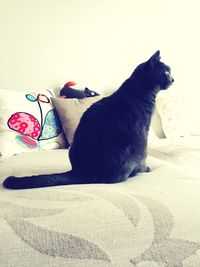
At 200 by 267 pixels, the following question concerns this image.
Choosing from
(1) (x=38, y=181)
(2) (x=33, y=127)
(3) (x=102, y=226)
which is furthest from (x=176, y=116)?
(3) (x=102, y=226)

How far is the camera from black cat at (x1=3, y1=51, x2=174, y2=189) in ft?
2.86

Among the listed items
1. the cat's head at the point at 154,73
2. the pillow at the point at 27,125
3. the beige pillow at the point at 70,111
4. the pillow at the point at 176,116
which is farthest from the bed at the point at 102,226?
the pillow at the point at 176,116

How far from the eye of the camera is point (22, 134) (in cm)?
149

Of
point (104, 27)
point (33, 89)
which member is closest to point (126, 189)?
point (33, 89)

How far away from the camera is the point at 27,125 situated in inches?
59.0

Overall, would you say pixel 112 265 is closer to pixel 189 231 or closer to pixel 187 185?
pixel 189 231

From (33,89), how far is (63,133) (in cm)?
49

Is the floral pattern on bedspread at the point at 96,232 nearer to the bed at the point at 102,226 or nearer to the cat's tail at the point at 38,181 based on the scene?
the bed at the point at 102,226

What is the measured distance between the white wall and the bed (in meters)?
1.36

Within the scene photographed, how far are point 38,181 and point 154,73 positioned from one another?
56 cm

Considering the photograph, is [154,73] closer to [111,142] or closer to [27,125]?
[111,142]

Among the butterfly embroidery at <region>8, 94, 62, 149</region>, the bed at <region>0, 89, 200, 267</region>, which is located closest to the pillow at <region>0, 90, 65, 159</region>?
the butterfly embroidery at <region>8, 94, 62, 149</region>

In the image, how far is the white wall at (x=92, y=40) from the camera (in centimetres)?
192

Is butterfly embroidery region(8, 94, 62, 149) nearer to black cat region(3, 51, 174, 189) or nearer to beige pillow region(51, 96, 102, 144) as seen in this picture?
beige pillow region(51, 96, 102, 144)
